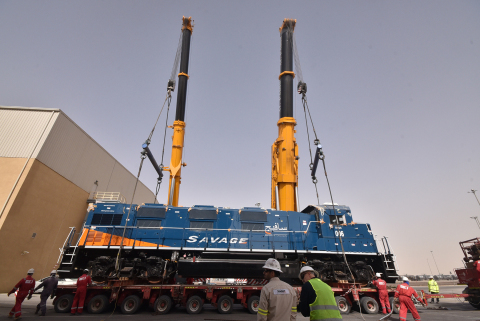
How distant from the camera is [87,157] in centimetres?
2502

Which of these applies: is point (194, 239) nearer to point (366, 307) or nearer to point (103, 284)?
point (103, 284)

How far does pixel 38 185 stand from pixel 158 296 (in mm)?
16382

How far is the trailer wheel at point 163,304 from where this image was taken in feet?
31.2

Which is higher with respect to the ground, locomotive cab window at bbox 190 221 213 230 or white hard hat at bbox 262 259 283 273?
locomotive cab window at bbox 190 221 213 230

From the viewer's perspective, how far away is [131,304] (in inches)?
379

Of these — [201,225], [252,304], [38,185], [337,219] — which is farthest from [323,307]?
[38,185]

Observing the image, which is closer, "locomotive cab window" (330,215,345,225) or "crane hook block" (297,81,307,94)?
"locomotive cab window" (330,215,345,225)

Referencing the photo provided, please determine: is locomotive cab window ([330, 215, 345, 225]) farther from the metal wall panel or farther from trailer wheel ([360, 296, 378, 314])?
the metal wall panel

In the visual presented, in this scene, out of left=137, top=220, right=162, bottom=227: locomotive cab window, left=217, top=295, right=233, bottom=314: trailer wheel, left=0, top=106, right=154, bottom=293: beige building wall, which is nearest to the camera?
left=217, top=295, right=233, bottom=314: trailer wheel

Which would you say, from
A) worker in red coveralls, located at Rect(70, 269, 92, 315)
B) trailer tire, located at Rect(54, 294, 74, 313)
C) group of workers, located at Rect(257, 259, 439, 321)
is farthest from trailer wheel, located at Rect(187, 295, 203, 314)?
group of workers, located at Rect(257, 259, 439, 321)

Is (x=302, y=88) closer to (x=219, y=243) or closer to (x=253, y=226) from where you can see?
(x=253, y=226)

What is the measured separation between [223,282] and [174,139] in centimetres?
901

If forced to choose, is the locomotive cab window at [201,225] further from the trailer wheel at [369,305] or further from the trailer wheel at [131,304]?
the trailer wheel at [369,305]

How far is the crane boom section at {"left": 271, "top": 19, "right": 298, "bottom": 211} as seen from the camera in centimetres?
1332
